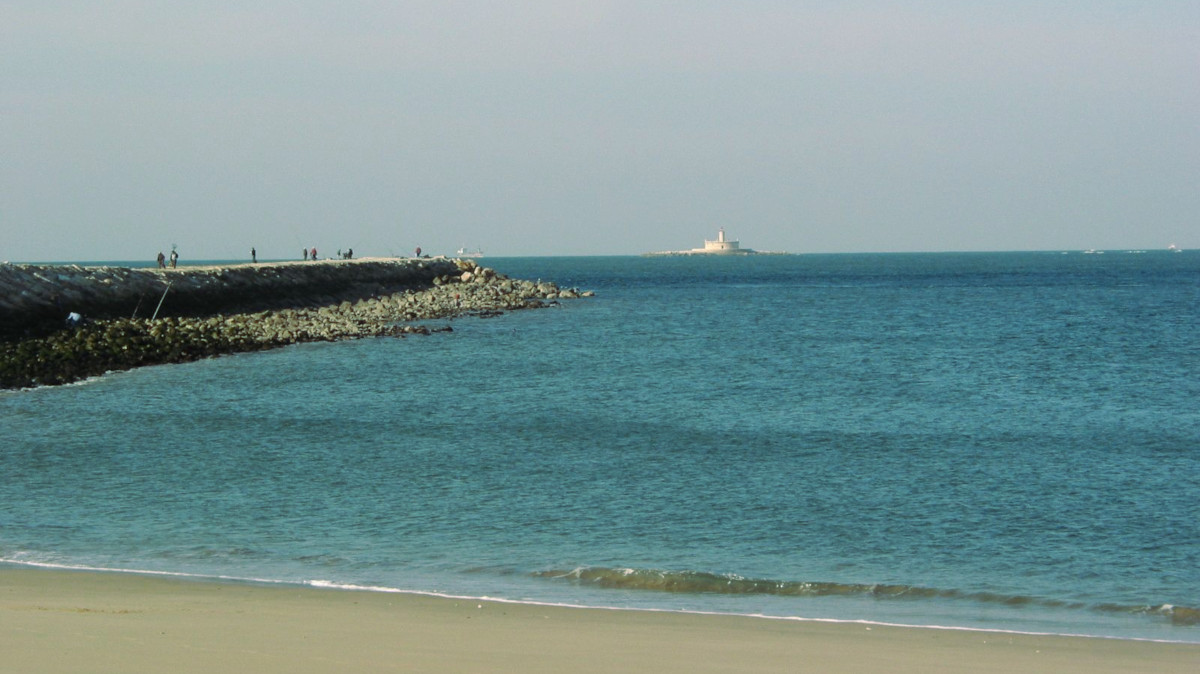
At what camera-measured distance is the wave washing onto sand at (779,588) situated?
39.8 ft

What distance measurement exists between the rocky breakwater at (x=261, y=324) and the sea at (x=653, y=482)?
1.72 meters

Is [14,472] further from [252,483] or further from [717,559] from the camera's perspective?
[717,559]

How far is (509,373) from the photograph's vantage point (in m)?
36.0

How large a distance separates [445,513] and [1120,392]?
2158cm

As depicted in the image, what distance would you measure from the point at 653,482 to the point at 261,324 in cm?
3315

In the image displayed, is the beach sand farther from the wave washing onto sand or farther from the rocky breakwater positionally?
the rocky breakwater

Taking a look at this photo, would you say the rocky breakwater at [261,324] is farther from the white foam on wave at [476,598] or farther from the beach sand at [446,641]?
the beach sand at [446,641]

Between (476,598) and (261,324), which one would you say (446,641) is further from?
(261,324)

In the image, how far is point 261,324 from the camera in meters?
48.6

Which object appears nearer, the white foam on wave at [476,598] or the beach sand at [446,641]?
the beach sand at [446,641]

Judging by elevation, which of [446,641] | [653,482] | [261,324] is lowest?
[653,482]

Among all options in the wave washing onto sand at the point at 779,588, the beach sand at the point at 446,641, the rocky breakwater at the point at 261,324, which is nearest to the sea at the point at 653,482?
the wave washing onto sand at the point at 779,588

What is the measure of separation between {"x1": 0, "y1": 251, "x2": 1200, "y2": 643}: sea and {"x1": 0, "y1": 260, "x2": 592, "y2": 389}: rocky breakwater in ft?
5.66

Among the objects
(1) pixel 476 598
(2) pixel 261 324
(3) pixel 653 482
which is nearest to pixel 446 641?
(1) pixel 476 598
